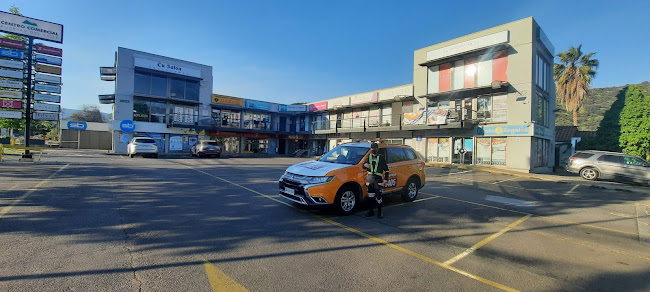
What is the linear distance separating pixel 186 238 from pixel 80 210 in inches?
131

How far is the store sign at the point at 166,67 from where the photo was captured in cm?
2970

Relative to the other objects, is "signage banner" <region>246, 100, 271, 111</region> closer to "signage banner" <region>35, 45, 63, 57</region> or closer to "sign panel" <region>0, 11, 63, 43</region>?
"signage banner" <region>35, 45, 63, 57</region>

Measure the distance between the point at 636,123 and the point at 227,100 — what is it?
38.6 metres

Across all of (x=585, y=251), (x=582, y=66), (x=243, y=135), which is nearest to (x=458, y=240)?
(x=585, y=251)

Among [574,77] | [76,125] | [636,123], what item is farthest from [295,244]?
[76,125]

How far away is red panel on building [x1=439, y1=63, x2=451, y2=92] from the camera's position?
22844mm

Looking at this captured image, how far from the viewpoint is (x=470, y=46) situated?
21.3 meters

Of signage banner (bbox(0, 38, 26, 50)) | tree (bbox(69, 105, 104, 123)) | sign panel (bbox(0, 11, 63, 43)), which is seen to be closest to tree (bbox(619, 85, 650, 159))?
sign panel (bbox(0, 11, 63, 43))

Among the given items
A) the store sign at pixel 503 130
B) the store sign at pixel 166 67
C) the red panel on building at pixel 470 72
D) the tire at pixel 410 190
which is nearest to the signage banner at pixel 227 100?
the store sign at pixel 166 67

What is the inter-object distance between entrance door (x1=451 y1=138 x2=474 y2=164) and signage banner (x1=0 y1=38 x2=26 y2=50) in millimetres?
30453

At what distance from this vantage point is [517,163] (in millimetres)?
18609

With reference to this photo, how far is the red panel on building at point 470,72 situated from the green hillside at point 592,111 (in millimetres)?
32172

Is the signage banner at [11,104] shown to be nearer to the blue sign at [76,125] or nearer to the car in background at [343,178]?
the car in background at [343,178]

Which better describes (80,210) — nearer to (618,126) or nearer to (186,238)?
(186,238)
